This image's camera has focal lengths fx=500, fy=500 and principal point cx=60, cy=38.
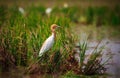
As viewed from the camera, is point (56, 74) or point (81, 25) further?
point (81, 25)

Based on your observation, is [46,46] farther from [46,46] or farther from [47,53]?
[47,53]

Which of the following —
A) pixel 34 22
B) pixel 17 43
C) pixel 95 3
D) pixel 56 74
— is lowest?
pixel 56 74

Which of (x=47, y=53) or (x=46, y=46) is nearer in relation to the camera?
(x=46, y=46)

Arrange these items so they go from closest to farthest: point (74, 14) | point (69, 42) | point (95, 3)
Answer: point (69, 42) → point (74, 14) → point (95, 3)

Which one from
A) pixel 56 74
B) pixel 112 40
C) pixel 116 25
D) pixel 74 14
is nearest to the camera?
pixel 56 74

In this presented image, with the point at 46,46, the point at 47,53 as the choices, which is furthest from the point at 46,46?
the point at 47,53

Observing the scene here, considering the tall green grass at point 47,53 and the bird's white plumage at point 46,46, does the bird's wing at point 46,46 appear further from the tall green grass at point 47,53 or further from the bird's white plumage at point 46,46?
the tall green grass at point 47,53

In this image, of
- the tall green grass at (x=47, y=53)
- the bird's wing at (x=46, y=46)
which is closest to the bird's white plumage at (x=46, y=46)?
the bird's wing at (x=46, y=46)

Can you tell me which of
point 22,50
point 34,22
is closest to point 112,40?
point 34,22

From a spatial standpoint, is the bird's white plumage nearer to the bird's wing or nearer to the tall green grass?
the bird's wing

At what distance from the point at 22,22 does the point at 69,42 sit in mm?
1243

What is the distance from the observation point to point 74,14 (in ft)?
68.5

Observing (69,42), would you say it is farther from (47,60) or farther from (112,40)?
(112,40)

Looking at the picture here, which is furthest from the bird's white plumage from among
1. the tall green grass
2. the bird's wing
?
the tall green grass
